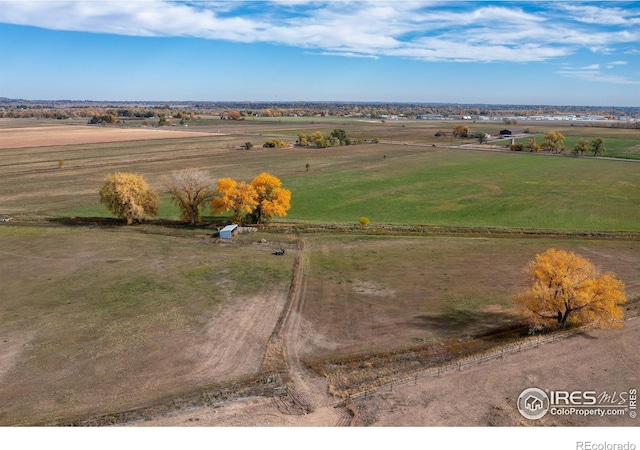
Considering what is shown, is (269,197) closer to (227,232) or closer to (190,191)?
(227,232)

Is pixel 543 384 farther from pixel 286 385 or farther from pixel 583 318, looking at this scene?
pixel 286 385

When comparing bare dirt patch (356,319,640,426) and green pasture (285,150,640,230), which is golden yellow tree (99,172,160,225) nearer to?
green pasture (285,150,640,230)

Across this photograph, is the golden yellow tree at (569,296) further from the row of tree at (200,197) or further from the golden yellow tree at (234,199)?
the golden yellow tree at (234,199)

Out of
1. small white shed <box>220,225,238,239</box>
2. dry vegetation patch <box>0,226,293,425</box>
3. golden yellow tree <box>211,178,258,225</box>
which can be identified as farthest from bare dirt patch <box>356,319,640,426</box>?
golden yellow tree <box>211,178,258,225</box>

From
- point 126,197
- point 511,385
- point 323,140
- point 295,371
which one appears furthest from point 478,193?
point 323,140

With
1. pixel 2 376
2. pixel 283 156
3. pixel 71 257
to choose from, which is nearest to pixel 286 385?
pixel 2 376

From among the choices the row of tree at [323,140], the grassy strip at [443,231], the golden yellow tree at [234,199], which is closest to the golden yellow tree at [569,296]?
the grassy strip at [443,231]
